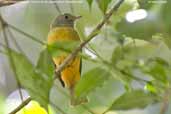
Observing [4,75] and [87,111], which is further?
[4,75]

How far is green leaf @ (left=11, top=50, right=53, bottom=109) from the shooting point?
0.54 meters

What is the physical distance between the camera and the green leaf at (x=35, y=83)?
542mm

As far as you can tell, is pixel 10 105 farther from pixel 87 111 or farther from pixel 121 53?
pixel 121 53

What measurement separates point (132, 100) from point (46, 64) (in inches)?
5.4

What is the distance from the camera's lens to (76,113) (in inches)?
33.8

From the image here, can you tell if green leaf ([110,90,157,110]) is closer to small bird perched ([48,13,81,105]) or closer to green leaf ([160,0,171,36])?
green leaf ([160,0,171,36])

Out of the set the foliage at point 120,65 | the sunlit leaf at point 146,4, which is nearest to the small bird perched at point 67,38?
the foliage at point 120,65

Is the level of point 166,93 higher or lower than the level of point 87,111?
higher

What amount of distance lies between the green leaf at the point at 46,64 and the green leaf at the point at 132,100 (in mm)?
110

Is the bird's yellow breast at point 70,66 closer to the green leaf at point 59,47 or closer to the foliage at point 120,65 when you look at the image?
→ the foliage at point 120,65

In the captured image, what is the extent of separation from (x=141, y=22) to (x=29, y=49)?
2.24 ft

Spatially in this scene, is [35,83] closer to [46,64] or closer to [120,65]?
[46,64]

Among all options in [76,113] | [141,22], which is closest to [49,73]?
[141,22]

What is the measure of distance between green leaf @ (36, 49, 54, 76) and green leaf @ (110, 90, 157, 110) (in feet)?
0.36
